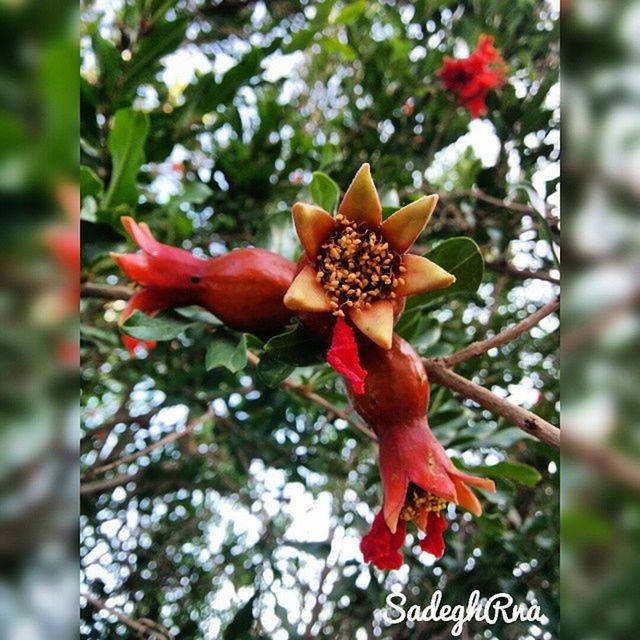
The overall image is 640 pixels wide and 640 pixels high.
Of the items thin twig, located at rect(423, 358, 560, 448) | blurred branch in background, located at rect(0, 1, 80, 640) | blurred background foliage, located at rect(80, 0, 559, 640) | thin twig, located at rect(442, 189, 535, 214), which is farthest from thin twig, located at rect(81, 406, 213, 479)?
blurred branch in background, located at rect(0, 1, 80, 640)

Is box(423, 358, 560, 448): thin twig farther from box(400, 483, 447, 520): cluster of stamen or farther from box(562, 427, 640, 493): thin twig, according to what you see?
box(562, 427, 640, 493): thin twig

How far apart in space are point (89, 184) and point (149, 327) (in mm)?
221

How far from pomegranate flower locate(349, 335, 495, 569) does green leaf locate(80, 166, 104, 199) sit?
0.39 metres

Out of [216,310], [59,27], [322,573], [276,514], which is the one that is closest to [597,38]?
[59,27]

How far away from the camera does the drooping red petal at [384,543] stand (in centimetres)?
61

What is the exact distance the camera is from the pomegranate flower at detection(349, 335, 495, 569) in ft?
1.86

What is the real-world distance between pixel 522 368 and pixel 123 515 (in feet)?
3.17

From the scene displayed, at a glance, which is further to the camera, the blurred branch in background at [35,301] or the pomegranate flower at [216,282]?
the pomegranate flower at [216,282]

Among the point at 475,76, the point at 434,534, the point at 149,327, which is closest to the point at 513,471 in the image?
the point at 434,534

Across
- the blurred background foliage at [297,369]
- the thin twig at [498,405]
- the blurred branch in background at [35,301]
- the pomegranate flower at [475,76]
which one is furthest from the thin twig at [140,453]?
the pomegranate flower at [475,76]

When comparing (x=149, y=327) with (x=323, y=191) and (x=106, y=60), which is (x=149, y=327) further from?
(x=106, y=60)

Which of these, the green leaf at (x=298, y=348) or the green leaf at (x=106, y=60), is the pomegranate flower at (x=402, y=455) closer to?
the green leaf at (x=298, y=348)

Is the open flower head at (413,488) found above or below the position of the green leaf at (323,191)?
below

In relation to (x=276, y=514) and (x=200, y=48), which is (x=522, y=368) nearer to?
(x=276, y=514)
